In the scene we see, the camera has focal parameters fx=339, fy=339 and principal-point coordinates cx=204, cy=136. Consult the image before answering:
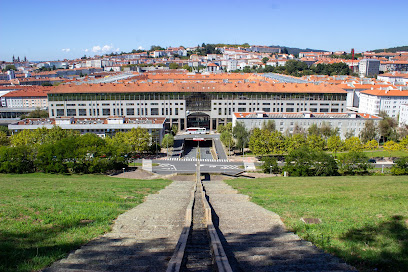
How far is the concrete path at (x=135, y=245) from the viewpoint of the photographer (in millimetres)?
9609

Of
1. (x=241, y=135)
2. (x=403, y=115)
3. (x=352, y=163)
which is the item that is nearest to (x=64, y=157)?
(x=241, y=135)

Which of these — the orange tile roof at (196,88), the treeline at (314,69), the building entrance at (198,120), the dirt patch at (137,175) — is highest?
the treeline at (314,69)

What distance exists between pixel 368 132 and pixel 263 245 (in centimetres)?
5520

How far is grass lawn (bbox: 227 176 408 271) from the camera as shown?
10648mm

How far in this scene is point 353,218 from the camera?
1532 centimetres

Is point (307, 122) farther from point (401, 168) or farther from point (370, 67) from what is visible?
point (370, 67)

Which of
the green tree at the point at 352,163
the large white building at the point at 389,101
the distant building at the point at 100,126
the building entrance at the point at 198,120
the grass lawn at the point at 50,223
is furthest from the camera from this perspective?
the large white building at the point at 389,101

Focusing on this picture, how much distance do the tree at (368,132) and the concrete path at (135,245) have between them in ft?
168

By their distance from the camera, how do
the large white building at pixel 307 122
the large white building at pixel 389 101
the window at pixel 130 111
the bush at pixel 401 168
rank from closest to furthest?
the bush at pixel 401 168
the large white building at pixel 307 122
the window at pixel 130 111
the large white building at pixel 389 101

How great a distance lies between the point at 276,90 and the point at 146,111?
30.1 metres

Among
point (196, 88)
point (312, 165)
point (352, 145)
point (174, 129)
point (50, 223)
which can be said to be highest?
point (196, 88)

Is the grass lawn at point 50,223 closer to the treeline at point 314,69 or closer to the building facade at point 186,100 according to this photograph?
the building facade at point 186,100

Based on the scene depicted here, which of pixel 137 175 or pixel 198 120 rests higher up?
pixel 198 120

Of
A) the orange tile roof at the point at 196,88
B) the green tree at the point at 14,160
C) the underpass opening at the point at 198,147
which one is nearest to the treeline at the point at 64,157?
the green tree at the point at 14,160
